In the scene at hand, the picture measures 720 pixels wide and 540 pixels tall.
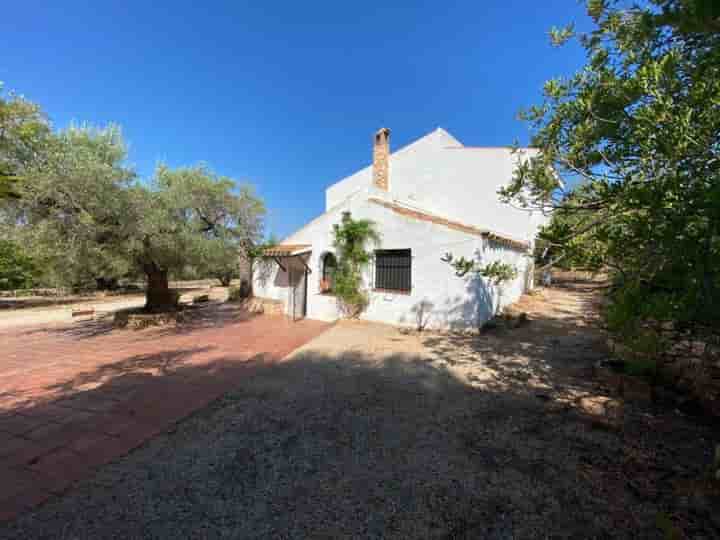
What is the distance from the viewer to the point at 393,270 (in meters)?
11.2

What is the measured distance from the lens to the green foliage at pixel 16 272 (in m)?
23.8

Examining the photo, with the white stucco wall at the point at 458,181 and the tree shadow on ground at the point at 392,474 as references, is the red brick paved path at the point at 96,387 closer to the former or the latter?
the tree shadow on ground at the point at 392,474

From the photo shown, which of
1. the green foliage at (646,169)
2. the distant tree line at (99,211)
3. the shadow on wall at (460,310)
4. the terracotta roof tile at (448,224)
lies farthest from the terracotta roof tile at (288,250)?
the green foliage at (646,169)

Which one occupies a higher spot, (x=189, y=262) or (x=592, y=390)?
(x=189, y=262)

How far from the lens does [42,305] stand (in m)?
20.1

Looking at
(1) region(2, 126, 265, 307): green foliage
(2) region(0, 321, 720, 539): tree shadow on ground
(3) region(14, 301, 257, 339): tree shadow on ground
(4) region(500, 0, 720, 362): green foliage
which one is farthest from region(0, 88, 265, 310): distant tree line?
(4) region(500, 0, 720, 362): green foliage

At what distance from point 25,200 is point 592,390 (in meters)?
14.4

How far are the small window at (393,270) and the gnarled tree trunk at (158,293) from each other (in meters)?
8.76

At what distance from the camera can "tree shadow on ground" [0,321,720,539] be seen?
2.46 m

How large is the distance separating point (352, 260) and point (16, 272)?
32923mm

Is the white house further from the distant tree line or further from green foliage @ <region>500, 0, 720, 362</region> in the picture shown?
the distant tree line

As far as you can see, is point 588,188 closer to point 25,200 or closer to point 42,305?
point 25,200

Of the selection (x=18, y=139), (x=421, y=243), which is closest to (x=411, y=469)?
(x=421, y=243)

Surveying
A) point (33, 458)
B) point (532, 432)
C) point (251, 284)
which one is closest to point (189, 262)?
point (251, 284)
